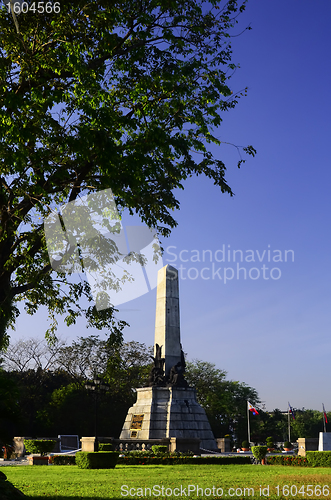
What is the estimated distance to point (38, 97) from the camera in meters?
9.05

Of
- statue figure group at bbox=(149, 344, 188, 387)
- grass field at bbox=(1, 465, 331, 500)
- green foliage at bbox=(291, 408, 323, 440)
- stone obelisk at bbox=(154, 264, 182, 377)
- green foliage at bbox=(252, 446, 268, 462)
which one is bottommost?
green foliage at bbox=(291, 408, 323, 440)

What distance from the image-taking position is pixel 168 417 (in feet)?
88.8

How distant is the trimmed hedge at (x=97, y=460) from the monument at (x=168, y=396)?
26.8 ft

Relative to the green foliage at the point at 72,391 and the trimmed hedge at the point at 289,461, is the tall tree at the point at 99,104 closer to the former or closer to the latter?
the trimmed hedge at the point at 289,461

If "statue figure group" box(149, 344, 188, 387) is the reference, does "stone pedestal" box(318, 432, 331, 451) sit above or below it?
below

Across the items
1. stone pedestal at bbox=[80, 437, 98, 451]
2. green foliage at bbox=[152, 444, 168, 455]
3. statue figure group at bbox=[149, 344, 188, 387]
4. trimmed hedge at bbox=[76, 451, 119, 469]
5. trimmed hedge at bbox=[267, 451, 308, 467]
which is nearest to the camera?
trimmed hedge at bbox=[76, 451, 119, 469]

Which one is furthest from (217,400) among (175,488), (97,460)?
(175,488)

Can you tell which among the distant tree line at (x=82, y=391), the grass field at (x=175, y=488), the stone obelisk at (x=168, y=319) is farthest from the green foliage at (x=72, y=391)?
the grass field at (x=175, y=488)

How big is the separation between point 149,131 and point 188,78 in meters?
2.23

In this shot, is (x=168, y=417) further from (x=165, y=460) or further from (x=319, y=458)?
(x=319, y=458)

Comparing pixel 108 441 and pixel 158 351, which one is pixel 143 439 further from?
pixel 158 351

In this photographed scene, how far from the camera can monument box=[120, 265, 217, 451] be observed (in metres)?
27.1

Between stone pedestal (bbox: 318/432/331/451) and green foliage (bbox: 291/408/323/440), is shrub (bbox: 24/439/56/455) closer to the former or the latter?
stone pedestal (bbox: 318/432/331/451)

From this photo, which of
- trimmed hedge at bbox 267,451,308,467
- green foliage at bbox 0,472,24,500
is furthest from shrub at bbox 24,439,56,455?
green foliage at bbox 0,472,24,500
